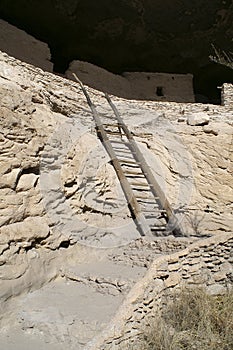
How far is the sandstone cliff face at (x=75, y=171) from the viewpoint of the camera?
3333 mm

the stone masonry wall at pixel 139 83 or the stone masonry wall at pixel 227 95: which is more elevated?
the stone masonry wall at pixel 139 83

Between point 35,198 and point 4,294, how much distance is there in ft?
3.41

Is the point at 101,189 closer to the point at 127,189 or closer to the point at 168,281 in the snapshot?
the point at 127,189

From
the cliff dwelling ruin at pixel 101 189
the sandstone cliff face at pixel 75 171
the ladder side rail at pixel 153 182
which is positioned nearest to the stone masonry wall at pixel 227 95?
the cliff dwelling ruin at pixel 101 189

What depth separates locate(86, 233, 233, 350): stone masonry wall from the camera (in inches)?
104

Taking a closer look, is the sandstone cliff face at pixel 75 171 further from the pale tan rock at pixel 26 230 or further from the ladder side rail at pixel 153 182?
the ladder side rail at pixel 153 182

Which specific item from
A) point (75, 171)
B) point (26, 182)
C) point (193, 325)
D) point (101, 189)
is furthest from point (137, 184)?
point (193, 325)

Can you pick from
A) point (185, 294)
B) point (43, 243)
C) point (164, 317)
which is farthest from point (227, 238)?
point (43, 243)

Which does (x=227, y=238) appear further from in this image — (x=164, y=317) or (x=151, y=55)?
(x=151, y=55)

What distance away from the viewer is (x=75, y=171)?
419cm

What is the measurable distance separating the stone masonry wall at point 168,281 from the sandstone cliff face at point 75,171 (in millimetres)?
448

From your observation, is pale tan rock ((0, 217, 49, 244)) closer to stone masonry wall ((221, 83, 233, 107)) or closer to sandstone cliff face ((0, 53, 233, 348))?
sandstone cliff face ((0, 53, 233, 348))

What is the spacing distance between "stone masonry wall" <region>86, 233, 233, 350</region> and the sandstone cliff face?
0.45 metres


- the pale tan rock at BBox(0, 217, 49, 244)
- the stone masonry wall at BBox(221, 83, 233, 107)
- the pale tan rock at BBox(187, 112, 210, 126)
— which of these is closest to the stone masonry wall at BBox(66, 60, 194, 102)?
the stone masonry wall at BBox(221, 83, 233, 107)
